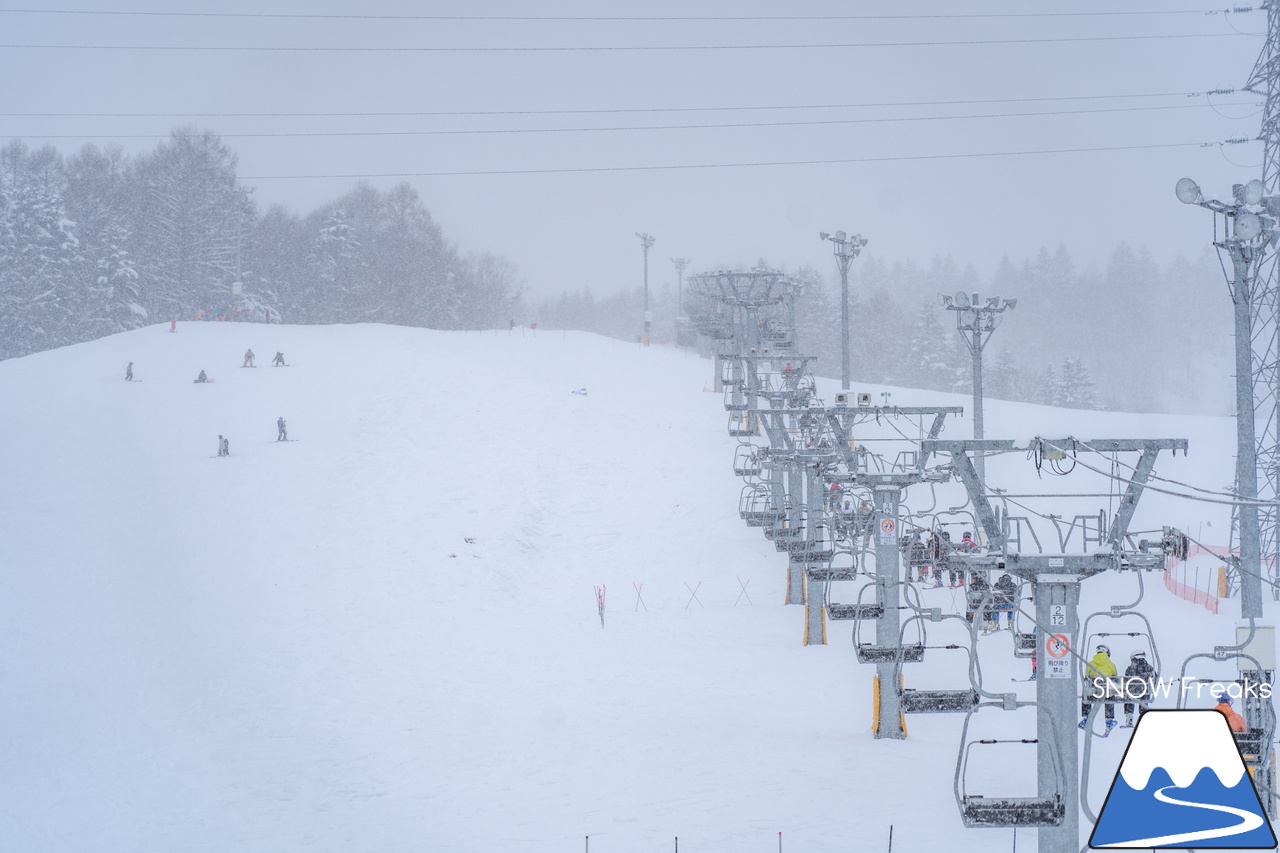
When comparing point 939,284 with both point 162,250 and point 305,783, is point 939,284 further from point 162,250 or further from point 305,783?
point 305,783

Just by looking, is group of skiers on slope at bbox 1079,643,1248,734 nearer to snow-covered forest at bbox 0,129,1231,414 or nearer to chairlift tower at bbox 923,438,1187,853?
chairlift tower at bbox 923,438,1187,853

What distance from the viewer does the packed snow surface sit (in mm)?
13969

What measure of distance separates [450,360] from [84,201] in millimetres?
41590

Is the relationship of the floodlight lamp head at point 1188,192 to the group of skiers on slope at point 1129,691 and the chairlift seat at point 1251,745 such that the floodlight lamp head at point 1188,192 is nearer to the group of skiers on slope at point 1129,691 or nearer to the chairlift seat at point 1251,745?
the group of skiers on slope at point 1129,691

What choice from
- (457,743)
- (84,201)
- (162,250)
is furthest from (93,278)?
(457,743)

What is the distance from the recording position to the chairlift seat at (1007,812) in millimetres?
8375

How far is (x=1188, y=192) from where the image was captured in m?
13.2

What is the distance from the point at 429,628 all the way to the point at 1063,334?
99771 millimetres

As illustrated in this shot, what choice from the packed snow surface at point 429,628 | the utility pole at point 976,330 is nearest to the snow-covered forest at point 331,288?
the packed snow surface at point 429,628

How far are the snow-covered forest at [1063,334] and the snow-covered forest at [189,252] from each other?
32262 mm

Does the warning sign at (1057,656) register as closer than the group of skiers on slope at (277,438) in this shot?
Yes

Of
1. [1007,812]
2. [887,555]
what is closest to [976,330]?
[887,555]

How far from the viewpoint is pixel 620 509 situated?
3356cm

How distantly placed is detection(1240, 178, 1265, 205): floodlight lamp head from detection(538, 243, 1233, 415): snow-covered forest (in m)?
68.9
